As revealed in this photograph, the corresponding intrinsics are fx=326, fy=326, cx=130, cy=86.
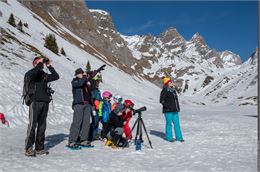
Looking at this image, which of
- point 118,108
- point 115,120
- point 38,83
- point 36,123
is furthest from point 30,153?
point 118,108

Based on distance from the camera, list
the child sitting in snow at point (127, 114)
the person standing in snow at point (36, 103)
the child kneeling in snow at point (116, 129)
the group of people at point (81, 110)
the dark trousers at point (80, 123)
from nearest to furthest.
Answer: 1. the person standing in snow at point (36, 103)
2. the group of people at point (81, 110)
3. the dark trousers at point (80, 123)
4. the child kneeling in snow at point (116, 129)
5. the child sitting in snow at point (127, 114)

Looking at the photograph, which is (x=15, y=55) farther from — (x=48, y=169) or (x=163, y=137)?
(x=48, y=169)

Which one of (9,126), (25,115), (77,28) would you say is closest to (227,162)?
(9,126)

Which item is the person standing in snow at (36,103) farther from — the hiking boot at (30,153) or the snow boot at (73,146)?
the snow boot at (73,146)

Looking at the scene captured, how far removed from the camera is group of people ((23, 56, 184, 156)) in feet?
34.6

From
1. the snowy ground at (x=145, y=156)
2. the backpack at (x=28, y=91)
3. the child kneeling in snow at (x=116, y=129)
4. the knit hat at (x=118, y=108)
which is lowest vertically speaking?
the snowy ground at (x=145, y=156)

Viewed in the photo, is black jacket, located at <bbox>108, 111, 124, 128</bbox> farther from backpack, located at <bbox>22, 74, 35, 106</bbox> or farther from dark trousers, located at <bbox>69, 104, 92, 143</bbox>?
backpack, located at <bbox>22, 74, 35, 106</bbox>

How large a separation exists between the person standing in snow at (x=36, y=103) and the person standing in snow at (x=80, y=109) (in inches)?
50.3

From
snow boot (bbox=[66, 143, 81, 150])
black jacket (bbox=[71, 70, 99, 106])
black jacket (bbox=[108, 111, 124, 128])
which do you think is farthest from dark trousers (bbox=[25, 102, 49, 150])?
black jacket (bbox=[108, 111, 124, 128])

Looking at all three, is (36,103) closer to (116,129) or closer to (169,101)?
(116,129)

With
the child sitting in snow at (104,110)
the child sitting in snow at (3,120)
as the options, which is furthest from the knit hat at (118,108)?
the child sitting in snow at (3,120)

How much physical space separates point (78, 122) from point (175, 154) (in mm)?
3698

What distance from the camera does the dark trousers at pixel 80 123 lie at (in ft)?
39.1

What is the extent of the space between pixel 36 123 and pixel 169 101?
620 cm
